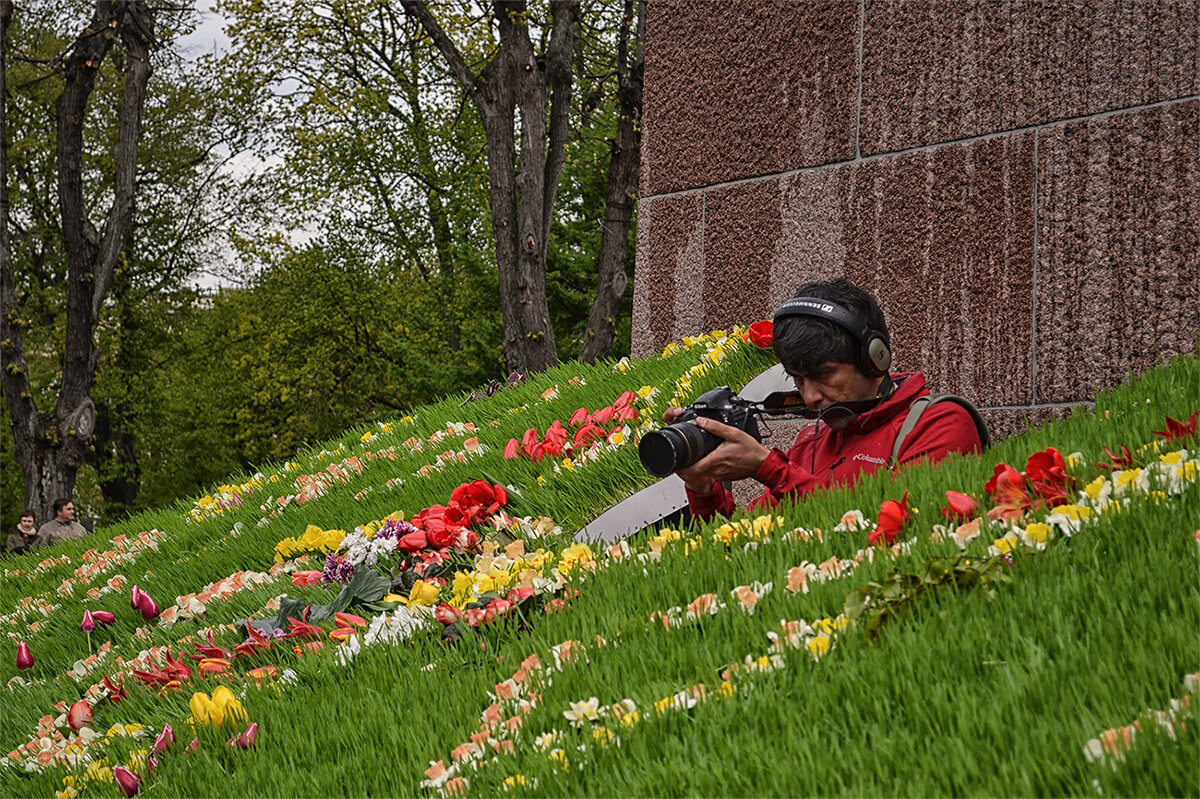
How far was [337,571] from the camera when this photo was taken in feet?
15.7

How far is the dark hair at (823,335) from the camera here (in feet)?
12.1

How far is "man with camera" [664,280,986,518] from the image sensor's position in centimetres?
364

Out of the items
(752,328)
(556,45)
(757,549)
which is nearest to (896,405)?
(757,549)

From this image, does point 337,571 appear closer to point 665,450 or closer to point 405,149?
point 665,450

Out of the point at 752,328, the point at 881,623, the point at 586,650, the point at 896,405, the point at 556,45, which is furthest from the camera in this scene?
the point at 556,45

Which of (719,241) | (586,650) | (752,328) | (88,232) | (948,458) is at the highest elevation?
(88,232)

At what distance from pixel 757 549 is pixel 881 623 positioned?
69cm

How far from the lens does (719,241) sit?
669cm

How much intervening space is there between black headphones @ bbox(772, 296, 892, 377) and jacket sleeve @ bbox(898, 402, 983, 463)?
24cm

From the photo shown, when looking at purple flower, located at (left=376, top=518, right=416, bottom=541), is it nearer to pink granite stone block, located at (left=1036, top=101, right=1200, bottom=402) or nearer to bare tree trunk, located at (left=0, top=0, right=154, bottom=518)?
pink granite stone block, located at (left=1036, top=101, right=1200, bottom=402)

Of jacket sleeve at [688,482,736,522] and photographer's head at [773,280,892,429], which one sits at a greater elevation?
photographer's head at [773,280,892,429]

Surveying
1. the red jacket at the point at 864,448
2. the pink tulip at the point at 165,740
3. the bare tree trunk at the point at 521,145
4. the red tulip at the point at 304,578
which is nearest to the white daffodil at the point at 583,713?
the red jacket at the point at 864,448

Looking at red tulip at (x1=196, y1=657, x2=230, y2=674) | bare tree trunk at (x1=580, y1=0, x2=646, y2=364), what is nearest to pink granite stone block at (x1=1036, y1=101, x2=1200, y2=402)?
red tulip at (x1=196, y1=657, x2=230, y2=674)

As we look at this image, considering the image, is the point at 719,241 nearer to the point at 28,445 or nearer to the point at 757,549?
the point at 757,549
